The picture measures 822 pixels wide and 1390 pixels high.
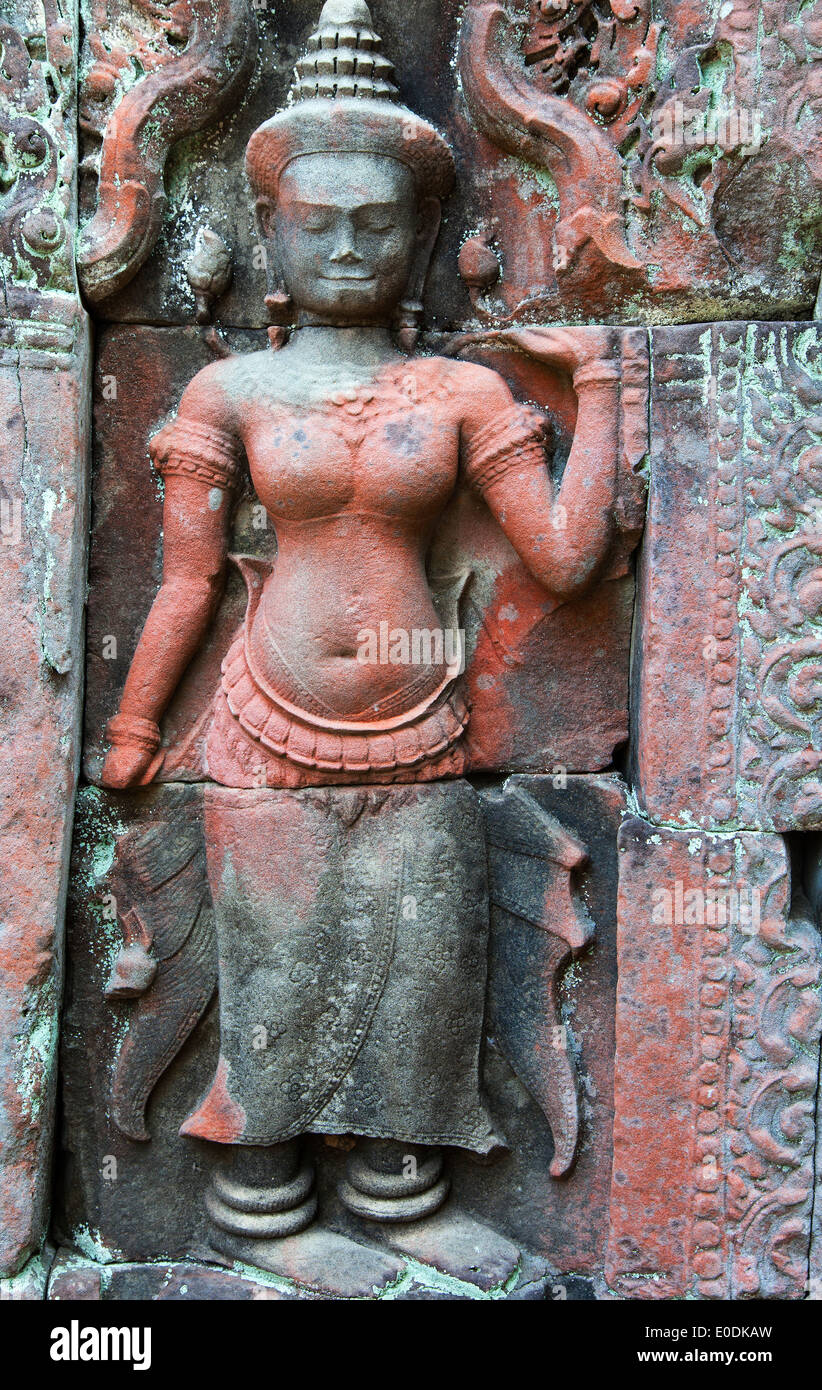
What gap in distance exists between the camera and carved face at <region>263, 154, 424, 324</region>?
10.6 ft

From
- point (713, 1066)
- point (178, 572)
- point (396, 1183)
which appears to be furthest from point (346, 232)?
point (396, 1183)

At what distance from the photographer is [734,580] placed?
3182 millimetres

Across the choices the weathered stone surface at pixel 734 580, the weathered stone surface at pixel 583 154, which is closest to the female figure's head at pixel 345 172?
the weathered stone surface at pixel 583 154

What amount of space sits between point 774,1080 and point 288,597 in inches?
71.0

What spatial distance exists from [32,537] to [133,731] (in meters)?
0.59

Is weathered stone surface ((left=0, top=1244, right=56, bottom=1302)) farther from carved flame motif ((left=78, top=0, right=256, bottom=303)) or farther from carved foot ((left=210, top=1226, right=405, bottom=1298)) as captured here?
carved flame motif ((left=78, top=0, right=256, bottom=303))

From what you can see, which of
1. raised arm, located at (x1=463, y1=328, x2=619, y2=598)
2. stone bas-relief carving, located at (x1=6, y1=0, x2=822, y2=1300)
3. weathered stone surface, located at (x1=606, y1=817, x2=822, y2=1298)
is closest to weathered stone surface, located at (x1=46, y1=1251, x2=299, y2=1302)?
stone bas-relief carving, located at (x1=6, y1=0, x2=822, y2=1300)

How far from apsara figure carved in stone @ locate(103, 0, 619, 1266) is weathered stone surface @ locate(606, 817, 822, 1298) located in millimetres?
446

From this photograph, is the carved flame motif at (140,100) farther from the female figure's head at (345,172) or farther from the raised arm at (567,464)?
the raised arm at (567,464)

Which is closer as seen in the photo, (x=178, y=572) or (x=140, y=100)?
(x=140, y=100)

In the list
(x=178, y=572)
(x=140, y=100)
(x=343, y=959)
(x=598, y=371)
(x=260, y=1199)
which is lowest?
(x=260, y=1199)

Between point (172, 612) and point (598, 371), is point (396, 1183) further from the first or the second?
point (598, 371)
